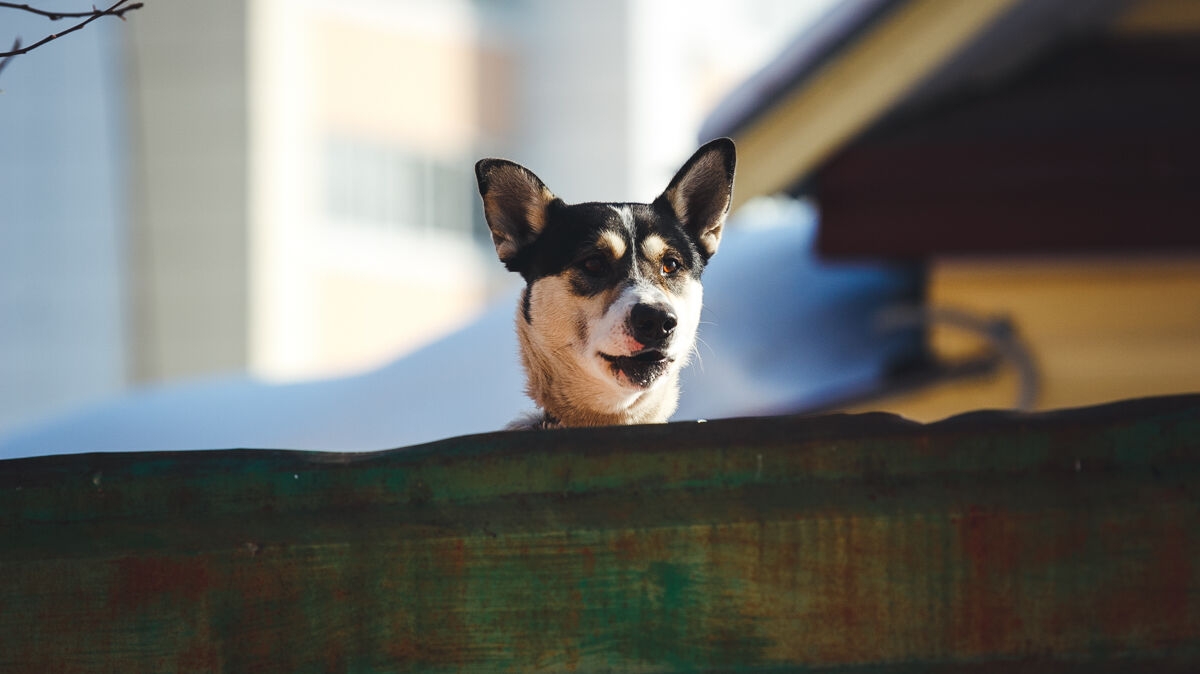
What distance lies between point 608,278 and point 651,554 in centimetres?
84

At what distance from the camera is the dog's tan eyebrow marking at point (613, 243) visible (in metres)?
2.76

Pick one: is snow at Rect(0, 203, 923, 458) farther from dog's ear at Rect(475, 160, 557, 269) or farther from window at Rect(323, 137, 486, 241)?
window at Rect(323, 137, 486, 241)

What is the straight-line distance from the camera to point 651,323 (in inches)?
102

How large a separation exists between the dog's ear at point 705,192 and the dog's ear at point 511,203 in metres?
0.28

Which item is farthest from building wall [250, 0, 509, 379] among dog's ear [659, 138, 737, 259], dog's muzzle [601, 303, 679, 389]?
dog's muzzle [601, 303, 679, 389]

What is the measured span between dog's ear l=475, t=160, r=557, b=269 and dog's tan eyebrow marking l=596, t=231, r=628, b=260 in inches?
6.0

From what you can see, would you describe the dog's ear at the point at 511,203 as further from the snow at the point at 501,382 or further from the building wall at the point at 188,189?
the building wall at the point at 188,189

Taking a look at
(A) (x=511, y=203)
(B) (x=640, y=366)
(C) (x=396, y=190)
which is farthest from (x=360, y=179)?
(B) (x=640, y=366)

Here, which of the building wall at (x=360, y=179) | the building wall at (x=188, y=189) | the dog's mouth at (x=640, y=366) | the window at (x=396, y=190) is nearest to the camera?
the dog's mouth at (x=640, y=366)

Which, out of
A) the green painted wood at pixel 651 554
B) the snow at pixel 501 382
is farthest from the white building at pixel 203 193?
the green painted wood at pixel 651 554

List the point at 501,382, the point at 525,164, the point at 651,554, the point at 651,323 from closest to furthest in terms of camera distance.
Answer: the point at 651,554 < the point at 651,323 < the point at 501,382 < the point at 525,164

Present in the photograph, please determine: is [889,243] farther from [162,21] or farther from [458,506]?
[162,21]

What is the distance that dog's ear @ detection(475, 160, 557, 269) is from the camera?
8.43 feet

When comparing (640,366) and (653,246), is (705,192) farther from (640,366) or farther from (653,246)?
(640,366)
